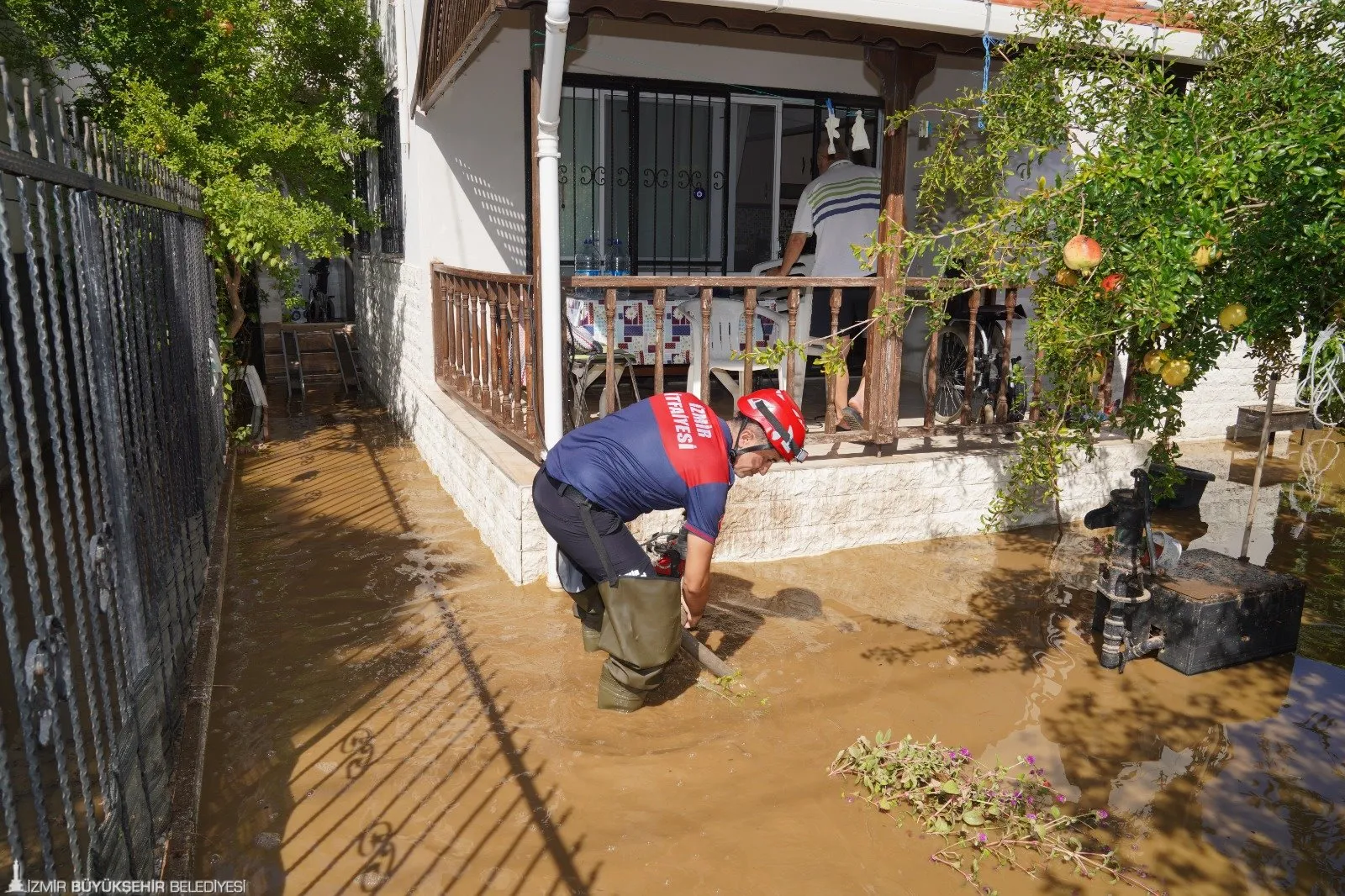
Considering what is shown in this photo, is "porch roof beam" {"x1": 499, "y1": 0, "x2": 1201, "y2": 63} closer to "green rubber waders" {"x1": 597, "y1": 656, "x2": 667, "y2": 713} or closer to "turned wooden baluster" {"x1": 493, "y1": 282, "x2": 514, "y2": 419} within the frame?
"turned wooden baluster" {"x1": 493, "y1": 282, "x2": 514, "y2": 419}

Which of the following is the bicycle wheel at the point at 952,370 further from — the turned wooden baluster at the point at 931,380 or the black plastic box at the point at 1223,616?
the black plastic box at the point at 1223,616

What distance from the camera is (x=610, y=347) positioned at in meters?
→ 5.39

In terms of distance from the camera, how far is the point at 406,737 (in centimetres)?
384

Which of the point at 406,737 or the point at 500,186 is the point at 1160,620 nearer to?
the point at 406,737

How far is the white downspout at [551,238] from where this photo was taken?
4.71m

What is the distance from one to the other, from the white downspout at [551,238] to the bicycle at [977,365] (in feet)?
8.33

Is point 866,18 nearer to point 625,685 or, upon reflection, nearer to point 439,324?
point 625,685

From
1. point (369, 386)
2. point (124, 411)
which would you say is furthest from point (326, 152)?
point (124, 411)

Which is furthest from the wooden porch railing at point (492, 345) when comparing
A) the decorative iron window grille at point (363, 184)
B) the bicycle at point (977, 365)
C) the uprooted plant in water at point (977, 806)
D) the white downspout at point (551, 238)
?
the decorative iron window grille at point (363, 184)

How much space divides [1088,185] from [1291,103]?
0.56 metres

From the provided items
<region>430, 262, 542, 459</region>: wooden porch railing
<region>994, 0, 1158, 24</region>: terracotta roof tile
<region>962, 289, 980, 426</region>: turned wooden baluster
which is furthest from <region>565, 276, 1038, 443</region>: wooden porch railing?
<region>994, 0, 1158, 24</region>: terracotta roof tile

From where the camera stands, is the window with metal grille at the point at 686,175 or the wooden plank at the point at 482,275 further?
the window with metal grille at the point at 686,175

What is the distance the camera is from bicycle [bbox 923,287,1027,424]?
21.6 feet

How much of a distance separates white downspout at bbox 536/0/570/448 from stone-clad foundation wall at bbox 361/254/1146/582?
47 centimetres
